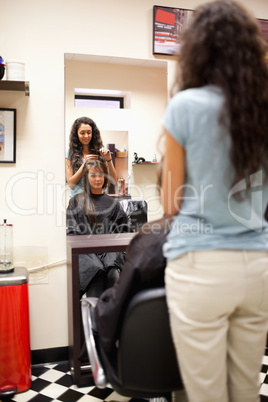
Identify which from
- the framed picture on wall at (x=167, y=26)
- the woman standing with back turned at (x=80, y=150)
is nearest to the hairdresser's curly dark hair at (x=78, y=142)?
the woman standing with back turned at (x=80, y=150)

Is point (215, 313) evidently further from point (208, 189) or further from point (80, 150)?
point (80, 150)

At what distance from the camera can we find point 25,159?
2.44m

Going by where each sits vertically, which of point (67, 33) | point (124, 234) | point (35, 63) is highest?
point (67, 33)

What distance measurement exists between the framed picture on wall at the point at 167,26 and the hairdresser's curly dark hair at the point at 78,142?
25.9 inches

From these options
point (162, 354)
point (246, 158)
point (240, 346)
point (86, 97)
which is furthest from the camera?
point (86, 97)

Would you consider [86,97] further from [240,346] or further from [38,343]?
[240,346]

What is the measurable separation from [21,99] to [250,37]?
66.2 inches

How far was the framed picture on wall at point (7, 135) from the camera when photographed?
7.79 feet

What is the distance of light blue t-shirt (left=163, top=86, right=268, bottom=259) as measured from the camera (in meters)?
1.05

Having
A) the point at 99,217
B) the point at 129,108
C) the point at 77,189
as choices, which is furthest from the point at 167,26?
the point at 99,217

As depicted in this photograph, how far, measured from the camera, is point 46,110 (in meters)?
2.43

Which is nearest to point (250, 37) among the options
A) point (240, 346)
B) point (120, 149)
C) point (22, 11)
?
point (240, 346)

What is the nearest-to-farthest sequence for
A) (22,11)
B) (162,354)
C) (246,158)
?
(246,158)
(162,354)
(22,11)

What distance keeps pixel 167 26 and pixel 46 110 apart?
3.23 ft
